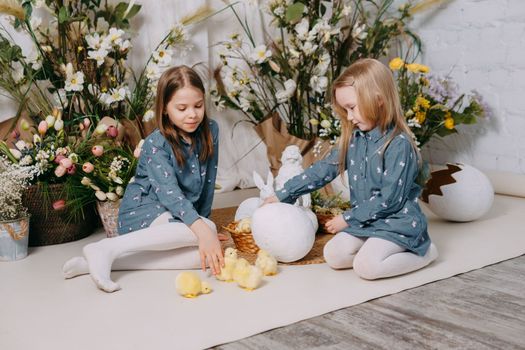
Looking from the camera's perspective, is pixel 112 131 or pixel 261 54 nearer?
pixel 112 131

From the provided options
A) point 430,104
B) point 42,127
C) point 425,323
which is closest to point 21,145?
point 42,127

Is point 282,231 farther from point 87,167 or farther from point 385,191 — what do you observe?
point 87,167

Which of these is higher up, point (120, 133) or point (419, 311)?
point (120, 133)

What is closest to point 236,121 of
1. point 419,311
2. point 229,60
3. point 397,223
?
point 229,60

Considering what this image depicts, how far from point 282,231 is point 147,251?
18.3 inches

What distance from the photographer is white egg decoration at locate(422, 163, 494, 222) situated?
9.15ft

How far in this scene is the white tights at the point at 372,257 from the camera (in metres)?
2.07

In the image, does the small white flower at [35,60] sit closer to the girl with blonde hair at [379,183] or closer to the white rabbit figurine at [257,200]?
the white rabbit figurine at [257,200]

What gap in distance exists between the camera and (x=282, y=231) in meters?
2.22

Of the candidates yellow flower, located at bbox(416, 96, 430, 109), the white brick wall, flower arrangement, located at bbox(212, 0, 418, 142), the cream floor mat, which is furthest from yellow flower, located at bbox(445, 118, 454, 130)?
the cream floor mat

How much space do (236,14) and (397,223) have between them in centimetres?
→ 182

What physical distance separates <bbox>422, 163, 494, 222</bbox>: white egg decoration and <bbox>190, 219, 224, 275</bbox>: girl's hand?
1.11m

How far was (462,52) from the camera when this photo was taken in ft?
12.4

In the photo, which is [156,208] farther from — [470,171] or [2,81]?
[470,171]
